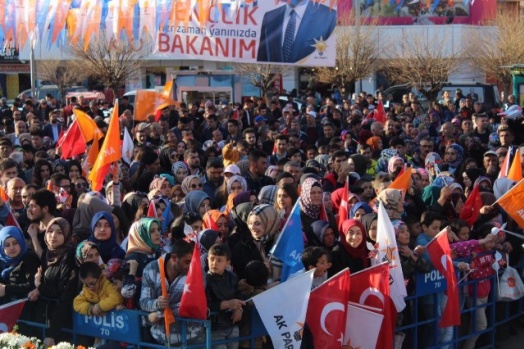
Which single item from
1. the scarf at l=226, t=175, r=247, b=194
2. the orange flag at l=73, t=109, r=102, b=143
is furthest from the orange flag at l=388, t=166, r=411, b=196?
the orange flag at l=73, t=109, r=102, b=143

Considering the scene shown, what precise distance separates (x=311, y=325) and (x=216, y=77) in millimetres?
19026

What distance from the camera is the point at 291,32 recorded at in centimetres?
1659

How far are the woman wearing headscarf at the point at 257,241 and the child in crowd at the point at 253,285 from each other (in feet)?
1.17

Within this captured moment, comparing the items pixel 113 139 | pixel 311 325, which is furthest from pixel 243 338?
pixel 113 139

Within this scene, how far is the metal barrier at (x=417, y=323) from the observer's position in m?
7.03

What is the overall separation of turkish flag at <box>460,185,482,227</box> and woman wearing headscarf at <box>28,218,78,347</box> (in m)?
4.28

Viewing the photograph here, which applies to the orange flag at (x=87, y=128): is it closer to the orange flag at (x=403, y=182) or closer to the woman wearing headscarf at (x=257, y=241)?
the orange flag at (x=403, y=182)

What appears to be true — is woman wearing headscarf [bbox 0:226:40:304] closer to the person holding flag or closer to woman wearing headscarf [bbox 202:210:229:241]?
the person holding flag

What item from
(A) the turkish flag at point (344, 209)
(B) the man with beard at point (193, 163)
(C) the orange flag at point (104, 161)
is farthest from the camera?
(B) the man with beard at point (193, 163)

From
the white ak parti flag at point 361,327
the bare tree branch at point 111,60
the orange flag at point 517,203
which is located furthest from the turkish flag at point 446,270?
the bare tree branch at point 111,60

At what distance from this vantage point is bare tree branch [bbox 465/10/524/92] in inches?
1155

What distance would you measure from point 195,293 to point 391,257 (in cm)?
183

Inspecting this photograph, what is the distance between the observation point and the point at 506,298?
9.13 m

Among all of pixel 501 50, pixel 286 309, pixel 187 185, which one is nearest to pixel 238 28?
pixel 187 185
